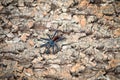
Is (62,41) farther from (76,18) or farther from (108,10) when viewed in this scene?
(108,10)

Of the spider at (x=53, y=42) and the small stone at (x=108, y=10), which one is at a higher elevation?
the small stone at (x=108, y=10)

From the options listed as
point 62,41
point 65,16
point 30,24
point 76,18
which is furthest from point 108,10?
point 30,24

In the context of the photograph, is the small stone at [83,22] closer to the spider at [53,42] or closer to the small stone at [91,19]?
the small stone at [91,19]

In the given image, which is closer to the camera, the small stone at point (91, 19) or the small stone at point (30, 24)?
the small stone at point (91, 19)

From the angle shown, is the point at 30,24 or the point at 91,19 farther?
the point at 30,24

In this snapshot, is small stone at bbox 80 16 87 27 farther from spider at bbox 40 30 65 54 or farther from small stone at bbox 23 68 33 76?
small stone at bbox 23 68 33 76

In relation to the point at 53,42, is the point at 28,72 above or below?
below

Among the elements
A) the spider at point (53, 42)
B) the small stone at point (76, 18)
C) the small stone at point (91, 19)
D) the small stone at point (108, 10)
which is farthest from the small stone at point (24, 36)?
the small stone at point (108, 10)

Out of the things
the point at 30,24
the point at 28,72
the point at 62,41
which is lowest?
the point at 28,72

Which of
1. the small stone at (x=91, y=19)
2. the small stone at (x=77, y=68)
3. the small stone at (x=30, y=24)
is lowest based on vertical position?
the small stone at (x=77, y=68)
